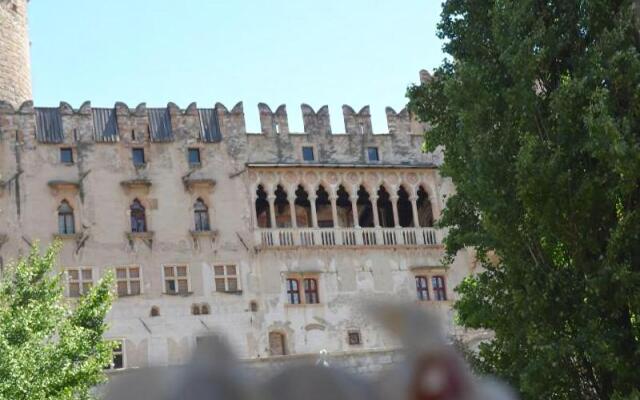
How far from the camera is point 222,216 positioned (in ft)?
114

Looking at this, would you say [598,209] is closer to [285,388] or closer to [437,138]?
[437,138]

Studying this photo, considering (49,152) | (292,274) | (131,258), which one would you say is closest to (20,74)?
(49,152)

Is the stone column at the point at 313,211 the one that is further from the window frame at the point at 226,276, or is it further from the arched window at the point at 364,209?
the window frame at the point at 226,276

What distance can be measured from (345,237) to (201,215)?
16.7 ft

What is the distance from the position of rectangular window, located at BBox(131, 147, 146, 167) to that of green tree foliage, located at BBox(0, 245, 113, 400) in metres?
11.8

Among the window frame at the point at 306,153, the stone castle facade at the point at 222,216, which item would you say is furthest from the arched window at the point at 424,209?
the window frame at the point at 306,153

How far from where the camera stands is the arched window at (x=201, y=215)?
114 feet

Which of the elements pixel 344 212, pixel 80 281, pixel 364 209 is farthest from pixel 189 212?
pixel 364 209

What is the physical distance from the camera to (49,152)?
3419cm

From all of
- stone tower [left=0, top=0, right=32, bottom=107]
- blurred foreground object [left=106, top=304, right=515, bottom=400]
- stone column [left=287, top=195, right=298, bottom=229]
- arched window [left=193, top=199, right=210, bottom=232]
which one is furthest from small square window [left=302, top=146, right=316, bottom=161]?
blurred foreground object [left=106, top=304, right=515, bottom=400]

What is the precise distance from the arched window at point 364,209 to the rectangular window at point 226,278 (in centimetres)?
571

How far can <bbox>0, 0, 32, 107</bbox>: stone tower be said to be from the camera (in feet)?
124

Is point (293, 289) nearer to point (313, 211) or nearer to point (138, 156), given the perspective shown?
point (313, 211)

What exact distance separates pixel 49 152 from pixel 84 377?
1635 cm
